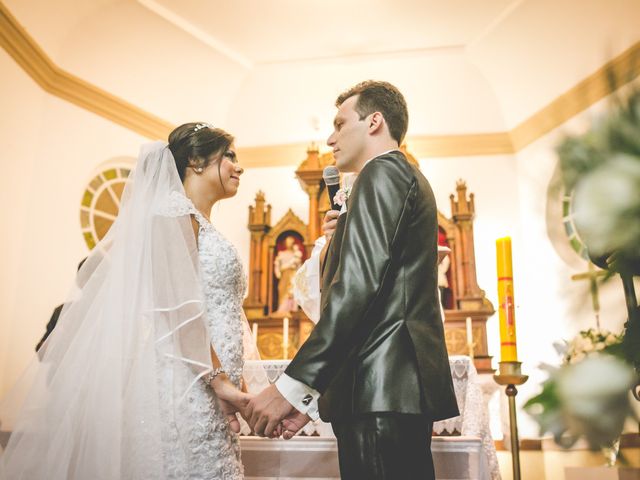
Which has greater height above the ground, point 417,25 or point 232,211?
point 417,25

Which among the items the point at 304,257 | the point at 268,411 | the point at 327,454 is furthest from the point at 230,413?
the point at 304,257

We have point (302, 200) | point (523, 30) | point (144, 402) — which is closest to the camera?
point (144, 402)

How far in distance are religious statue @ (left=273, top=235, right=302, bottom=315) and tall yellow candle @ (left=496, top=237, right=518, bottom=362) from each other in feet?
15.3

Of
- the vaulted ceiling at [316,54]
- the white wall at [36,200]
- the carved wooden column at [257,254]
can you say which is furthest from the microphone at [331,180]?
the vaulted ceiling at [316,54]

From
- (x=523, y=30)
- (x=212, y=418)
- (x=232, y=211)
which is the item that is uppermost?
(x=523, y=30)

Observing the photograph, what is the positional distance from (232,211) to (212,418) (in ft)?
20.9

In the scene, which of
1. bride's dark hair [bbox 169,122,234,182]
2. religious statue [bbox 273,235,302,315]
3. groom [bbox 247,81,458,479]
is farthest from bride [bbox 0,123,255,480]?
religious statue [bbox 273,235,302,315]

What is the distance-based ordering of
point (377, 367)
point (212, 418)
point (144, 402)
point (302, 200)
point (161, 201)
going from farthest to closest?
1. point (302, 200)
2. point (161, 201)
3. point (212, 418)
4. point (144, 402)
5. point (377, 367)

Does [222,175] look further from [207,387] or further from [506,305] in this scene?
[506,305]

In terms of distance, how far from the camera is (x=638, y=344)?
535mm

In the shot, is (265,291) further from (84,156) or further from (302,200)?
(84,156)

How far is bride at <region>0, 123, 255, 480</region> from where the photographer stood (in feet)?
6.33

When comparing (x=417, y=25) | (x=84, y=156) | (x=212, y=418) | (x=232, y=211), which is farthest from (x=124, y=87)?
(x=212, y=418)

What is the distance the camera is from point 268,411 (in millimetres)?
1628
